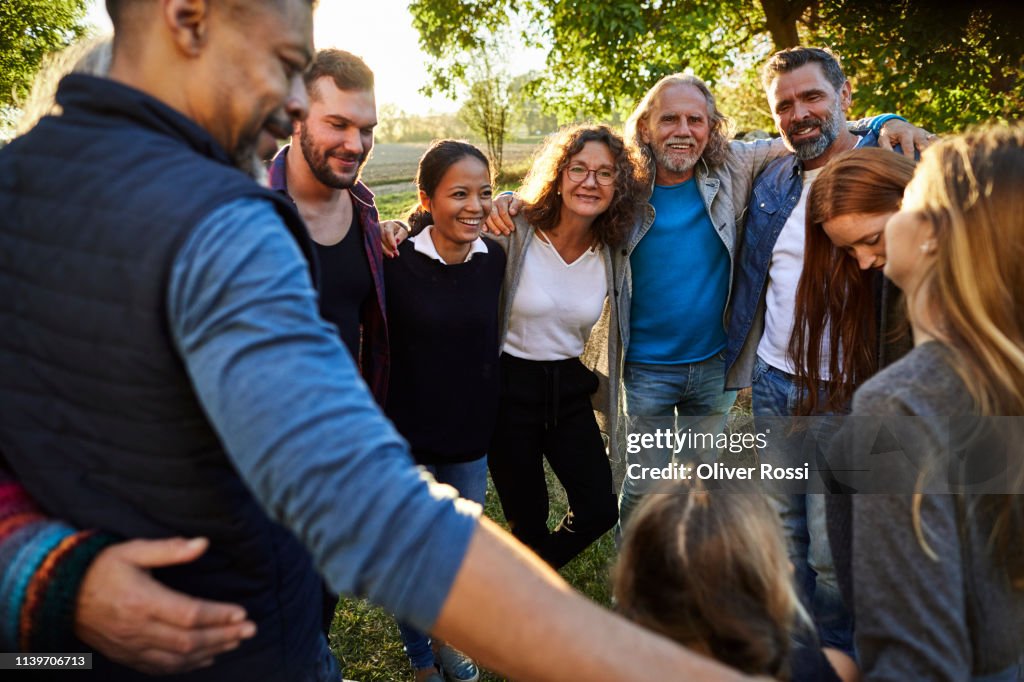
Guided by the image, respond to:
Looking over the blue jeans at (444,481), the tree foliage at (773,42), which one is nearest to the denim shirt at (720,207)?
the blue jeans at (444,481)

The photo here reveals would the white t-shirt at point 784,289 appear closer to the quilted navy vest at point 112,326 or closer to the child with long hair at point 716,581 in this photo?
the child with long hair at point 716,581

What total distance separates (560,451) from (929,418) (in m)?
2.50

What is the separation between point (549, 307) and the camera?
3627 millimetres

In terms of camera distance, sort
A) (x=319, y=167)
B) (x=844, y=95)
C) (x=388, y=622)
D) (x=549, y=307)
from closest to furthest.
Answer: (x=319, y=167), (x=549, y=307), (x=388, y=622), (x=844, y=95)

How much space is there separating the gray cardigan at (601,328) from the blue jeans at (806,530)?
0.74 meters

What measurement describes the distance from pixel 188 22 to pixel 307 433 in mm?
632

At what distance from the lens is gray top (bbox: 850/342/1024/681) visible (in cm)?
133

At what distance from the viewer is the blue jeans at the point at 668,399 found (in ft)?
13.2

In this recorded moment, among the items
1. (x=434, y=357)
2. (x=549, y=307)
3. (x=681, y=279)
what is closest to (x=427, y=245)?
(x=434, y=357)

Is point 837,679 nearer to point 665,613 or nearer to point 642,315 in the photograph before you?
point 665,613

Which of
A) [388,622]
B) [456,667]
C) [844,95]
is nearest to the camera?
[456,667]

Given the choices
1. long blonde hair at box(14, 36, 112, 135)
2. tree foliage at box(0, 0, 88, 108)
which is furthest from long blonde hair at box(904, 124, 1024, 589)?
tree foliage at box(0, 0, 88, 108)

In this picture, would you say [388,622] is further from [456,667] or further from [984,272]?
[984,272]

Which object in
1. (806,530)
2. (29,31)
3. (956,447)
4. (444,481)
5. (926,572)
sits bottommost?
(806,530)
